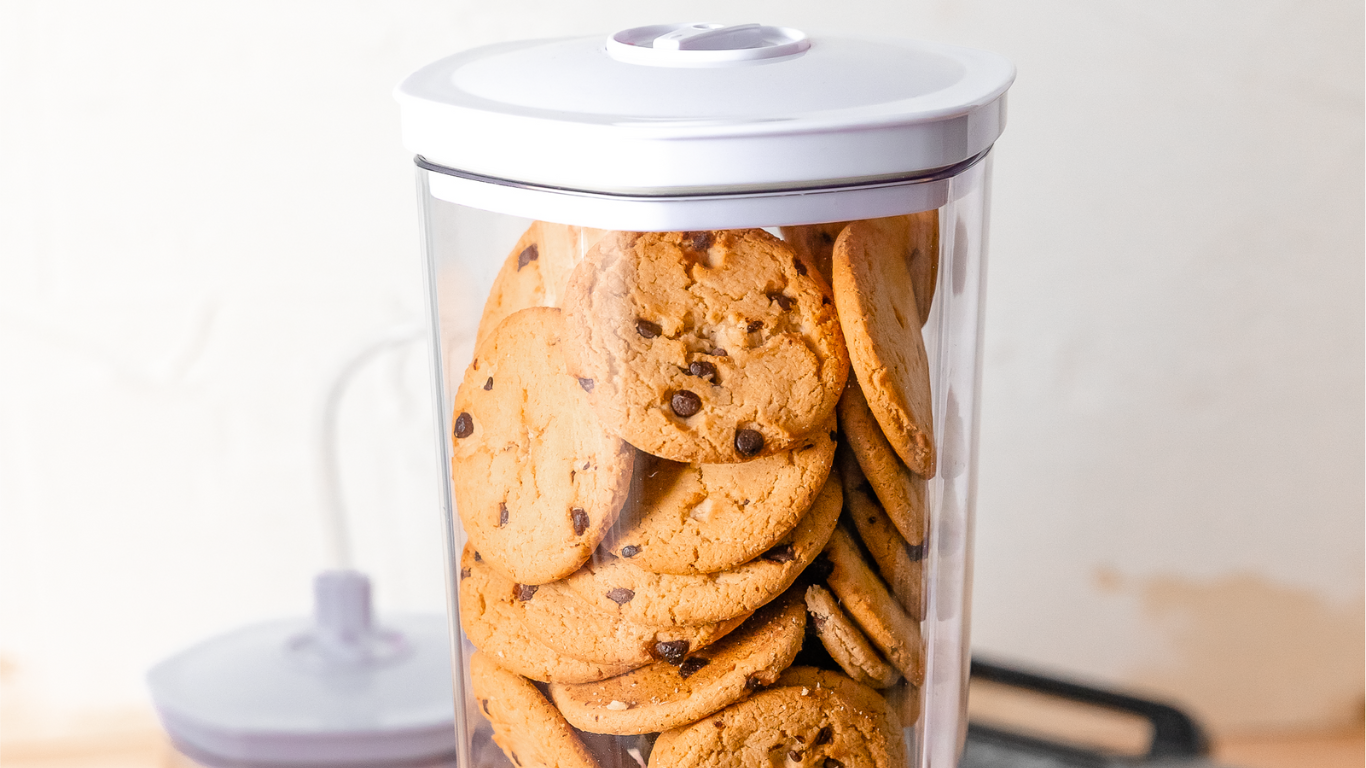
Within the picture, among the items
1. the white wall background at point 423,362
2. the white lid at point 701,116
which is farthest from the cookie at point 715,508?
the white wall background at point 423,362

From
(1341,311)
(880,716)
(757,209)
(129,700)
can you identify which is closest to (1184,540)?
(1341,311)

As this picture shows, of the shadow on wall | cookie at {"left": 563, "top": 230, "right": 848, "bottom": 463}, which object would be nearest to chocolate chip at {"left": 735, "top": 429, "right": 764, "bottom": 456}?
cookie at {"left": 563, "top": 230, "right": 848, "bottom": 463}

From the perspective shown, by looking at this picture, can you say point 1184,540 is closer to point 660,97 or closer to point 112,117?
point 660,97

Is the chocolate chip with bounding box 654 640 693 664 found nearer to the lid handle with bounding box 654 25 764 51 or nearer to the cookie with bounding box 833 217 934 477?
the cookie with bounding box 833 217 934 477

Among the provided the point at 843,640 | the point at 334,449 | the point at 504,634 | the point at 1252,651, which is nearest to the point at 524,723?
the point at 504,634

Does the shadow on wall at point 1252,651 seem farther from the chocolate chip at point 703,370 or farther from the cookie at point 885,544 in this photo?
the chocolate chip at point 703,370

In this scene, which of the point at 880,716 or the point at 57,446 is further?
the point at 57,446
